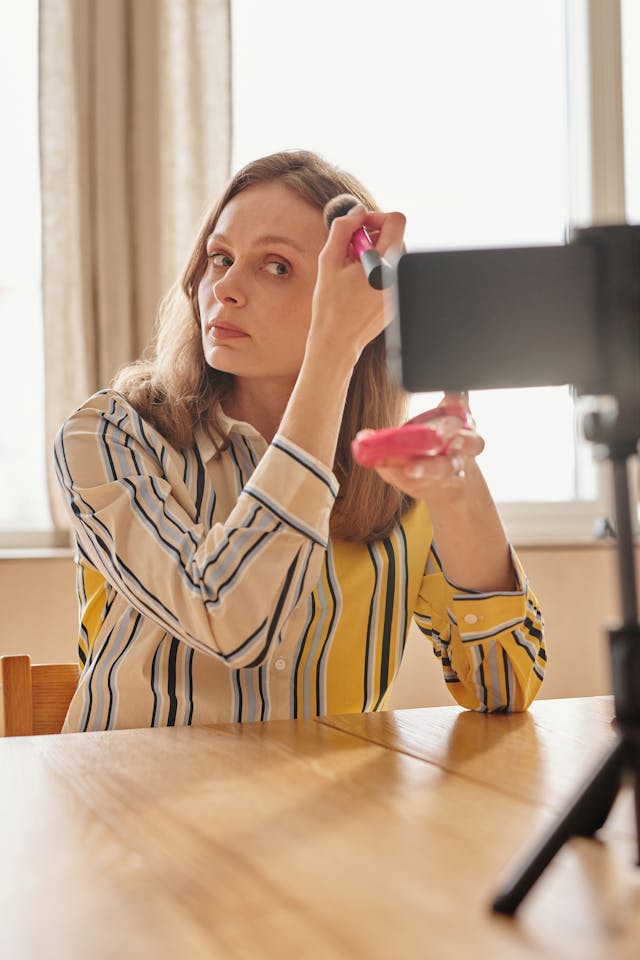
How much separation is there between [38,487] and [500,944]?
2085 mm

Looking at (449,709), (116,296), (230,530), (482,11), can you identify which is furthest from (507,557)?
(482,11)

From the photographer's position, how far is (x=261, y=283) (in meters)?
1.14

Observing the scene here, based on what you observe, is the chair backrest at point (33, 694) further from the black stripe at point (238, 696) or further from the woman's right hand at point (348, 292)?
the woman's right hand at point (348, 292)

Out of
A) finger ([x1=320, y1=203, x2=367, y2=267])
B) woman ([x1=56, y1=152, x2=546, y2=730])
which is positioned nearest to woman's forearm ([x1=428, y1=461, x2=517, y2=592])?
woman ([x1=56, y1=152, x2=546, y2=730])

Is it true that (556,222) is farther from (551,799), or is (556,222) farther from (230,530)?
(551,799)

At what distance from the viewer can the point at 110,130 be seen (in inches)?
90.2

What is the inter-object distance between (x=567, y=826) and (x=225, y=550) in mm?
491

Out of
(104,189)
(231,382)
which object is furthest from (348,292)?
(104,189)

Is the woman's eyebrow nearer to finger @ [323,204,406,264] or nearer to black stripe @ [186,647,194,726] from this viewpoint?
finger @ [323,204,406,264]

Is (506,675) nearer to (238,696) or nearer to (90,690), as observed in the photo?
(238,696)

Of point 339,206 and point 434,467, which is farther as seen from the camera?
point 339,206

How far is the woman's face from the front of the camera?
1126mm

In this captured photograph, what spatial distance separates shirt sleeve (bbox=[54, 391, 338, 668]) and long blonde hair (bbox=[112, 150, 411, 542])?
0.20 metres

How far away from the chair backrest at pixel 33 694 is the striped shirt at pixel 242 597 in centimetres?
5
